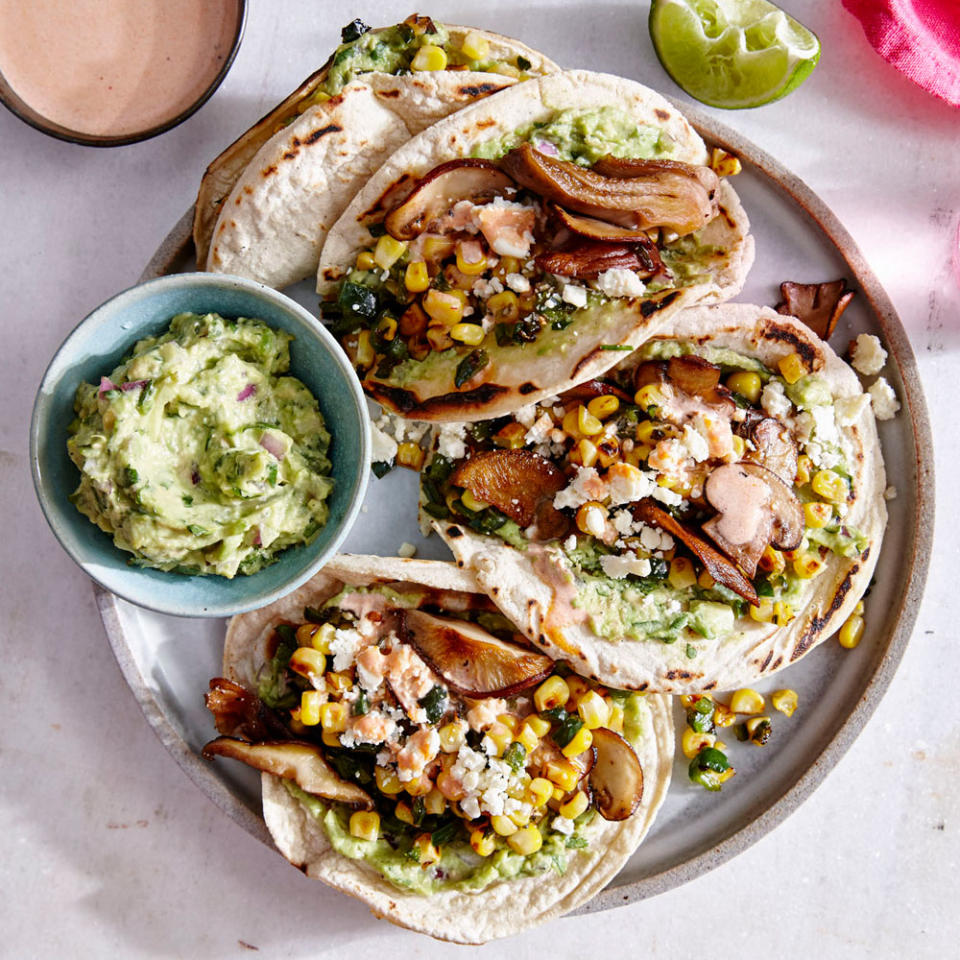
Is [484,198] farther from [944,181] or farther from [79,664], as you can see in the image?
[79,664]

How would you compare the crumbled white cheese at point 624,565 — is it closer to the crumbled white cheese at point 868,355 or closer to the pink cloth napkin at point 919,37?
the crumbled white cheese at point 868,355

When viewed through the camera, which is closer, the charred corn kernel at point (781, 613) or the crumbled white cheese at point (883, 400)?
the charred corn kernel at point (781, 613)

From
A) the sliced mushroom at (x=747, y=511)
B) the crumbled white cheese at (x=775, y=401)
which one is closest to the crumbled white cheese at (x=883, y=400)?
the crumbled white cheese at (x=775, y=401)

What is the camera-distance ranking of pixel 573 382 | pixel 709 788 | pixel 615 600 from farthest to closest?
pixel 709 788, pixel 615 600, pixel 573 382

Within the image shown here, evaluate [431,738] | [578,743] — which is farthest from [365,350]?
[578,743]

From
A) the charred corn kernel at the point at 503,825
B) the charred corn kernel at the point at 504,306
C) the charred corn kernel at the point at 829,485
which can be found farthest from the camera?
the charred corn kernel at the point at 829,485

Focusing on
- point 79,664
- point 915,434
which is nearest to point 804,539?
point 915,434
